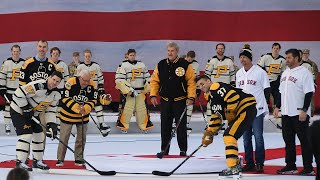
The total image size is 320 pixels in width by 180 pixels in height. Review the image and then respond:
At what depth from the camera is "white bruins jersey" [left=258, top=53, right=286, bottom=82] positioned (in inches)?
606

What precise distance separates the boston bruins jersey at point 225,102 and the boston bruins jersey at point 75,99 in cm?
184

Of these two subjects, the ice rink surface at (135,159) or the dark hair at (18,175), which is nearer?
the dark hair at (18,175)

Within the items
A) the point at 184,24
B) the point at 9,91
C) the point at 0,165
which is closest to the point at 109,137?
the point at 9,91

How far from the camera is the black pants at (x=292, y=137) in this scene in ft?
31.7

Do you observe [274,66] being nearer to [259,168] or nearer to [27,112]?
[259,168]

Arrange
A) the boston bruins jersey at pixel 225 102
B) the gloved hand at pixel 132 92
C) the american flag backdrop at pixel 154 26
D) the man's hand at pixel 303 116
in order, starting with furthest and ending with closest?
the american flag backdrop at pixel 154 26
the gloved hand at pixel 132 92
the man's hand at pixel 303 116
the boston bruins jersey at pixel 225 102

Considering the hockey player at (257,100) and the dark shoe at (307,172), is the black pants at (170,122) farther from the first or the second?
the dark shoe at (307,172)

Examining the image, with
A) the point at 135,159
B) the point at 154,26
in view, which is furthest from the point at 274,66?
the point at 135,159

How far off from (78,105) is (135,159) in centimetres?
95

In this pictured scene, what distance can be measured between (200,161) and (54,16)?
7374 millimetres

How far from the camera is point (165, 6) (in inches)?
661

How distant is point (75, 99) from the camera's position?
34.6ft

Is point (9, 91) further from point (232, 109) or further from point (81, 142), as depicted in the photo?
point (232, 109)

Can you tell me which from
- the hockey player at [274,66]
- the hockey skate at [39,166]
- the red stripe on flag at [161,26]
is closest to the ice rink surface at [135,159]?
the hockey skate at [39,166]
